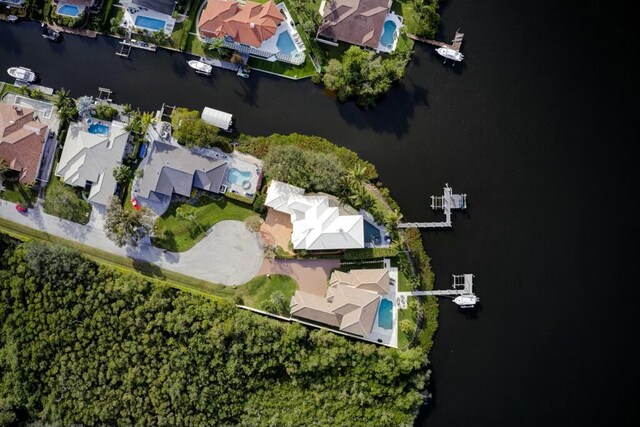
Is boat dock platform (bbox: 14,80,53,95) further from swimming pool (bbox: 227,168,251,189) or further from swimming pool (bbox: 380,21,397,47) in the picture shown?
swimming pool (bbox: 380,21,397,47)

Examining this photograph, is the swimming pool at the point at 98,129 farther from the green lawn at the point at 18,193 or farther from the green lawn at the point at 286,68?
the green lawn at the point at 286,68

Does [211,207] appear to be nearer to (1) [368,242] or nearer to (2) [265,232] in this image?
(2) [265,232]

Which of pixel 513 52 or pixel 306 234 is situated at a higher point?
pixel 513 52

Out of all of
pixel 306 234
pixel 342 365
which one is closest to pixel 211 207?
pixel 306 234

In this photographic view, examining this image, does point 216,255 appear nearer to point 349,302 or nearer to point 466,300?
point 349,302

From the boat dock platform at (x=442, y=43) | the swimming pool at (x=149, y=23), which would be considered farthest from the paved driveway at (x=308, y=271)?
the swimming pool at (x=149, y=23)

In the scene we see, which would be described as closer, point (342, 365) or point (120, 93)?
point (342, 365)
